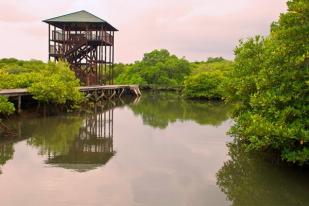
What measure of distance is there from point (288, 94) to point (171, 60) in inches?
2477

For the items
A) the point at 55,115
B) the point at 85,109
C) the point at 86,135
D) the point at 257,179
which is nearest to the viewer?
the point at 257,179

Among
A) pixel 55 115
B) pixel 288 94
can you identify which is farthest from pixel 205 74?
pixel 288 94

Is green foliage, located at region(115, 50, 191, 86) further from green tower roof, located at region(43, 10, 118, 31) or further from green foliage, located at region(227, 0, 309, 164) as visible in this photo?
green foliage, located at region(227, 0, 309, 164)

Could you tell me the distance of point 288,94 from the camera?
1159 centimetres

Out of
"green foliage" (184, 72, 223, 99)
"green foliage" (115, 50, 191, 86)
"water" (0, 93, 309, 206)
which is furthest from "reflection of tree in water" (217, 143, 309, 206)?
"green foliage" (115, 50, 191, 86)

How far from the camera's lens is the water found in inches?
423

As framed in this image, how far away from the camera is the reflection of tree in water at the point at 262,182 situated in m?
10.9

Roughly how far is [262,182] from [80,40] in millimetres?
26601

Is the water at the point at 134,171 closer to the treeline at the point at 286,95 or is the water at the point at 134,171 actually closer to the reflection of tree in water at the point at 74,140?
the reflection of tree in water at the point at 74,140

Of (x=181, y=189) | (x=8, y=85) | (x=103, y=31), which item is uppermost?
(x=103, y=31)

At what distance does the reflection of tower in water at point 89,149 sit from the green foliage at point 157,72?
4552cm

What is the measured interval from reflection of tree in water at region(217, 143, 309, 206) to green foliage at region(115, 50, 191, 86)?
54155 millimetres

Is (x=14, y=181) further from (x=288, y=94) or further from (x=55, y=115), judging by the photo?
(x=55, y=115)

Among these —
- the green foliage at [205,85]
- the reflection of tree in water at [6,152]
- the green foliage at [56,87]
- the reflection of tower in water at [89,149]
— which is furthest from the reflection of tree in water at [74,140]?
the green foliage at [205,85]
